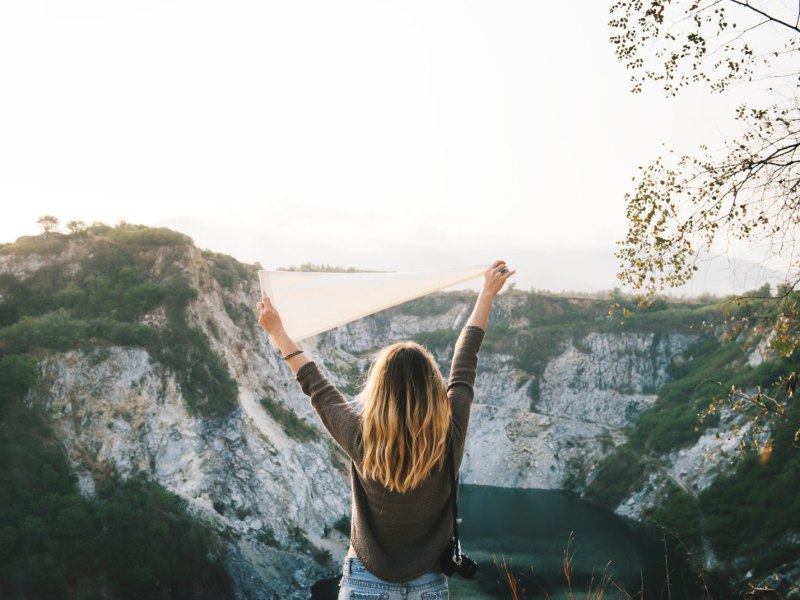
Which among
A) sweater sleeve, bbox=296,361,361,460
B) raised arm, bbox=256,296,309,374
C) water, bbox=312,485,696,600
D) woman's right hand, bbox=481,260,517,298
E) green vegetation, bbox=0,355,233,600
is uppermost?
woman's right hand, bbox=481,260,517,298

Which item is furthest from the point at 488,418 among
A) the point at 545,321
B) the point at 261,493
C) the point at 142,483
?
the point at 142,483

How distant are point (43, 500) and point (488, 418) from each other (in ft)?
154

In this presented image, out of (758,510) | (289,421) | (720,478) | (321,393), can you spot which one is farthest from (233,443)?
(321,393)

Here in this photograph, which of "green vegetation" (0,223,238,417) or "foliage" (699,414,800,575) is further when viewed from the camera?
"foliage" (699,414,800,575)

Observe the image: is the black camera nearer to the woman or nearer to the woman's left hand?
the woman

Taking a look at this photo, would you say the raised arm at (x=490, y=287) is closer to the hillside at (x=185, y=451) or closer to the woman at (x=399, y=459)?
the woman at (x=399, y=459)

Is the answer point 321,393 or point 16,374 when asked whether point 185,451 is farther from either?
point 321,393

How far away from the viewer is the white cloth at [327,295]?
11.0 ft

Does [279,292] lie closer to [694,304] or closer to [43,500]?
[43,500]

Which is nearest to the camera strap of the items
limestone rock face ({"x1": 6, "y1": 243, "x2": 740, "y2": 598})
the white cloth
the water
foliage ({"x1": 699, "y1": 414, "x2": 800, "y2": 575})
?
the white cloth

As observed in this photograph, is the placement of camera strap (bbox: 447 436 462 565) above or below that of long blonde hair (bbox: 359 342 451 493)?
below

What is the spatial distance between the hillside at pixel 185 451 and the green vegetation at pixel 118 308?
0.28ft

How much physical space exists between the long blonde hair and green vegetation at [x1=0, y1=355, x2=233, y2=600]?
23.2 meters

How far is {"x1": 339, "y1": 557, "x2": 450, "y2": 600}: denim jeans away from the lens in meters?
2.70
